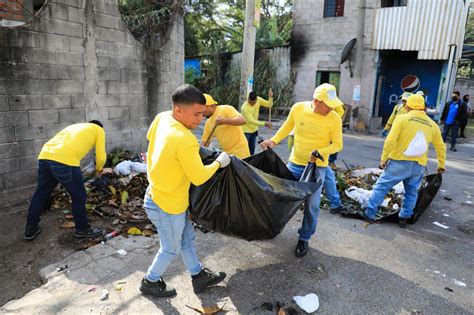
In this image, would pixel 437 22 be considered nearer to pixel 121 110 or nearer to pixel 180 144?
pixel 121 110

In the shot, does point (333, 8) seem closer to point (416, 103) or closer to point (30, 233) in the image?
point (416, 103)

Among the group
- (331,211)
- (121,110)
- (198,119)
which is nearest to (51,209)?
(121,110)

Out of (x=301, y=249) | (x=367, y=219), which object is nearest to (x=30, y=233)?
(x=301, y=249)

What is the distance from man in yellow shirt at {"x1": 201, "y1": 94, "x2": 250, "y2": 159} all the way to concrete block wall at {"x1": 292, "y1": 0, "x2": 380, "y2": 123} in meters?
9.68

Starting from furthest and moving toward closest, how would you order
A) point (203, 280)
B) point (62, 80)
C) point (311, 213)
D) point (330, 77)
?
point (330, 77) < point (62, 80) < point (311, 213) < point (203, 280)

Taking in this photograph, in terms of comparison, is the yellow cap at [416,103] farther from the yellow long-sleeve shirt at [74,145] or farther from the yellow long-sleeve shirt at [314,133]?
the yellow long-sleeve shirt at [74,145]

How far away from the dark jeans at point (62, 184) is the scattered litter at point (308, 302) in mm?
2346

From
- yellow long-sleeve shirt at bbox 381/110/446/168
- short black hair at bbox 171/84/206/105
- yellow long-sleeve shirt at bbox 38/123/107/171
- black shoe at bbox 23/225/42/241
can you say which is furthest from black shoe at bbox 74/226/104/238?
yellow long-sleeve shirt at bbox 381/110/446/168

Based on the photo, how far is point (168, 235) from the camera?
2.57 meters

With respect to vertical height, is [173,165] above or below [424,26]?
below

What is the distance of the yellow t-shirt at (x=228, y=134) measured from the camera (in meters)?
4.06

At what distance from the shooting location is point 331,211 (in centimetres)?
474

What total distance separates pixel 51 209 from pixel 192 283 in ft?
8.52

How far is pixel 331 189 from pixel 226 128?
5.32ft
